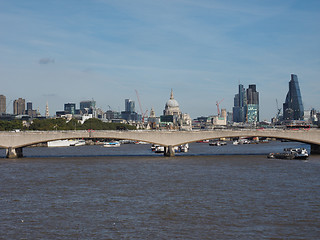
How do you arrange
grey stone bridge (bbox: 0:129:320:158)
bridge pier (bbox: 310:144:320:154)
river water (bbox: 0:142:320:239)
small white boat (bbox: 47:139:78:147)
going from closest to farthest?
1. river water (bbox: 0:142:320:239)
2. grey stone bridge (bbox: 0:129:320:158)
3. bridge pier (bbox: 310:144:320:154)
4. small white boat (bbox: 47:139:78:147)

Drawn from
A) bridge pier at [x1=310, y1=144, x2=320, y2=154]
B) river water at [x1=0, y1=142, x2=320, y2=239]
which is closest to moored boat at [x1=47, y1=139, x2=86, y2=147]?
bridge pier at [x1=310, y1=144, x2=320, y2=154]

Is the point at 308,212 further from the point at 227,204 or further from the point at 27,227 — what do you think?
the point at 27,227

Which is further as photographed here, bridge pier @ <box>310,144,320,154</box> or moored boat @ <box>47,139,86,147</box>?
moored boat @ <box>47,139,86,147</box>

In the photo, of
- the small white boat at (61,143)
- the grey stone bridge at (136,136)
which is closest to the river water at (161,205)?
the grey stone bridge at (136,136)

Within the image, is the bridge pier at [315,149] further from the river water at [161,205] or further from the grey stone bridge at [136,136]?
the river water at [161,205]

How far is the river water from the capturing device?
30.0 metres

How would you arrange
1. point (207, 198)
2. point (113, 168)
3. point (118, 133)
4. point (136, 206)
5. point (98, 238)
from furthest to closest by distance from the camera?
point (118, 133) < point (113, 168) < point (207, 198) < point (136, 206) < point (98, 238)

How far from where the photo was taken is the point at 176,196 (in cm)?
4181

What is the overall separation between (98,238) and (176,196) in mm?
14057

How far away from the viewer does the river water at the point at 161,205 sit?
98.5ft

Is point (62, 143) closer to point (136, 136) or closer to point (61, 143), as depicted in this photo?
point (61, 143)

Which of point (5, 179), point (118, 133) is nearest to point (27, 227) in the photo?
point (5, 179)

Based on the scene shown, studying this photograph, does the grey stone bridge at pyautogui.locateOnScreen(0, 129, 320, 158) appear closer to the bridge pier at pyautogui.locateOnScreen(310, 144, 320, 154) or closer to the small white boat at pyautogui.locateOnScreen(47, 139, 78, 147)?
the bridge pier at pyautogui.locateOnScreen(310, 144, 320, 154)

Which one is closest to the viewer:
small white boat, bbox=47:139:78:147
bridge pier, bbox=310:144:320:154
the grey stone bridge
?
the grey stone bridge
